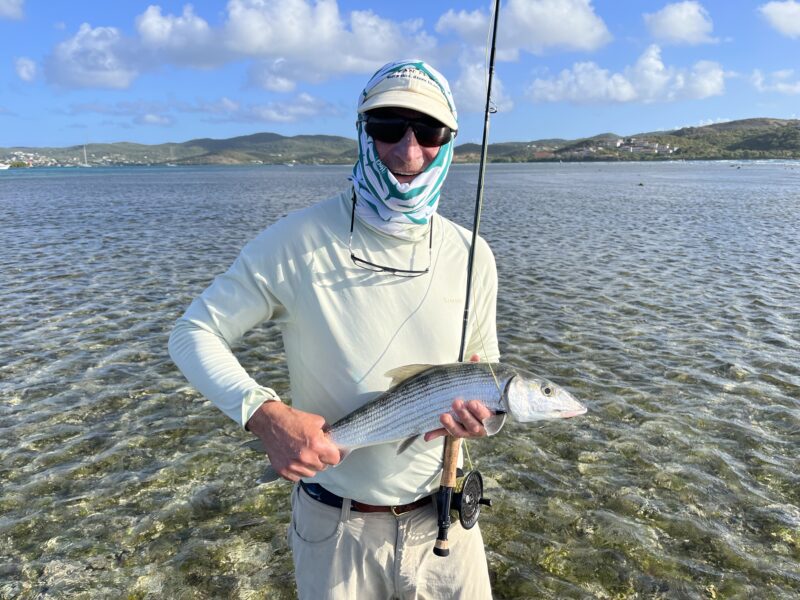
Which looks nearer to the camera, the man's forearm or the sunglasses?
the man's forearm

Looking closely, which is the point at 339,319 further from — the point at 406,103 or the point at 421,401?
the point at 406,103

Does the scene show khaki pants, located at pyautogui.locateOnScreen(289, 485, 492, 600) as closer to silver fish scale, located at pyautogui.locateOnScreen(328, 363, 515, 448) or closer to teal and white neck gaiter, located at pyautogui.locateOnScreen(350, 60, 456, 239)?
silver fish scale, located at pyautogui.locateOnScreen(328, 363, 515, 448)

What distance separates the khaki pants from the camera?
3.24 metres

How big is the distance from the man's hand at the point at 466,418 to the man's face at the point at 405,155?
4.49 feet

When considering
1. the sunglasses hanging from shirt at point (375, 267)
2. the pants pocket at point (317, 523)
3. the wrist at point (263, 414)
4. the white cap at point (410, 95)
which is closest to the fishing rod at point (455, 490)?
the sunglasses hanging from shirt at point (375, 267)

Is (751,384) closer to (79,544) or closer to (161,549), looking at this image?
(161,549)

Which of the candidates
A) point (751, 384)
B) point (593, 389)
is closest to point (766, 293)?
point (751, 384)

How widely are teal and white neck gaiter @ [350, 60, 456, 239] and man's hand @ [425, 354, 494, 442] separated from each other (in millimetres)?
1036

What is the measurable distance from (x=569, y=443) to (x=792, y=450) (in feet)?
10.8

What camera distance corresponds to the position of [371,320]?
3.13 m

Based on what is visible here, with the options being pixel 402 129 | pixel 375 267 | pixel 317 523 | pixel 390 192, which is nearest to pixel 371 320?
pixel 375 267

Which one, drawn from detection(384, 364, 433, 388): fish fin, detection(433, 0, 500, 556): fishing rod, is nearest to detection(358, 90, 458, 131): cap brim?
detection(433, 0, 500, 556): fishing rod

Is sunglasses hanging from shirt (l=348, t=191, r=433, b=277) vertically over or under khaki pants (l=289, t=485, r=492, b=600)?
over

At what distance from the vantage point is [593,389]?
1050cm
